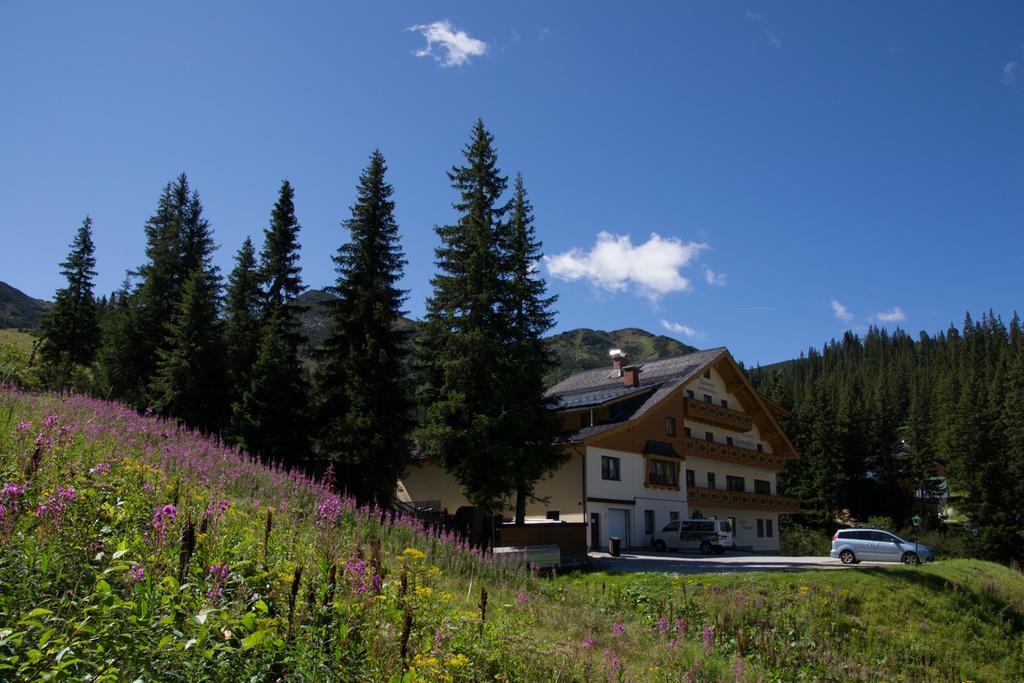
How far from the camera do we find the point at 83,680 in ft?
12.8

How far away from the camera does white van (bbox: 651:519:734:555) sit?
39281 millimetres

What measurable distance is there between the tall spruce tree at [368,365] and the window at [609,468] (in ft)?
35.6

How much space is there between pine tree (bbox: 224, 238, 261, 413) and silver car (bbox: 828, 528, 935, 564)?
→ 29817 millimetres

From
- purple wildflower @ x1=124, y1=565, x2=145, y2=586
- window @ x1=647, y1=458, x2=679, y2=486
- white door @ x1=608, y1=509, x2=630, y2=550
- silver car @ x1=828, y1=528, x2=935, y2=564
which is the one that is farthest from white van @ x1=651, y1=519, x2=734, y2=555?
purple wildflower @ x1=124, y1=565, x2=145, y2=586

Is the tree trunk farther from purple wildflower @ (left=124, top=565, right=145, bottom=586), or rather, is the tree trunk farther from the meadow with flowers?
purple wildflower @ (left=124, top=565, right=145, bottom=586)

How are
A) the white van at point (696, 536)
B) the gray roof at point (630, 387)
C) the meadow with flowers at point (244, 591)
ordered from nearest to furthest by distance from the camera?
the meadow with flowers at point (244, 591)
the white van at point (696, 536)
the gray roof at point (630, 387)

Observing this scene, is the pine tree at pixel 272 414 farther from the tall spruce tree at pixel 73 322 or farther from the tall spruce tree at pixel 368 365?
the tall spruce tree at pixel 73 322

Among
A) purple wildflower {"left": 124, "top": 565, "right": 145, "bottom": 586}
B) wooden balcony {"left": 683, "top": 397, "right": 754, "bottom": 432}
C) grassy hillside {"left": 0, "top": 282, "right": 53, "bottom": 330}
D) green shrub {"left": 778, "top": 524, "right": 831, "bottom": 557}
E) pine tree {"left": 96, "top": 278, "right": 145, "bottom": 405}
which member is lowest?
green shrub {"left": 778, "top": 524, "right": 831, "bottom": 557}

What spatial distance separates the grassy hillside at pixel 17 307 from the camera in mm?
161125

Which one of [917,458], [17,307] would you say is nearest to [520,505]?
[917,458]

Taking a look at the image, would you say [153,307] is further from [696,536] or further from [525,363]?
[696,536]

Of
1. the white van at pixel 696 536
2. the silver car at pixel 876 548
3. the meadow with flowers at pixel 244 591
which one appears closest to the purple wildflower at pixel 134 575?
the meadow with flowers at pixel 244 591

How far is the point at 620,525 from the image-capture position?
1561 inches

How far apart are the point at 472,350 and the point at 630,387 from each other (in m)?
19.4
